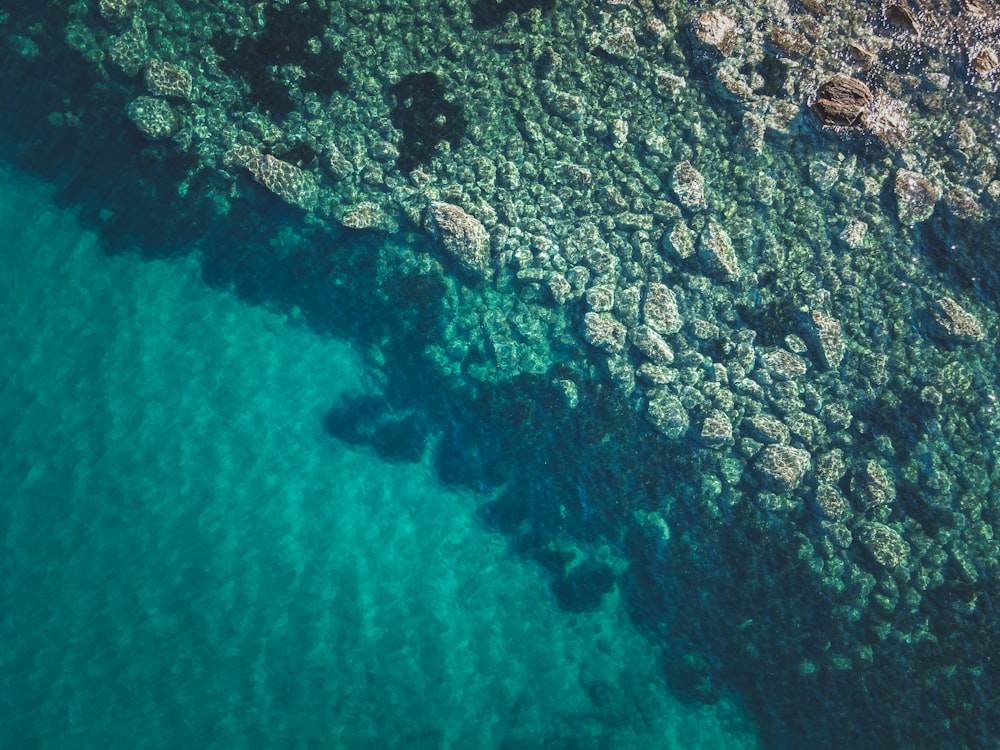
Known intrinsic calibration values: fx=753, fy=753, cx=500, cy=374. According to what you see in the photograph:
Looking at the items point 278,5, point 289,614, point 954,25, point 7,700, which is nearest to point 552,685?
point 289,614

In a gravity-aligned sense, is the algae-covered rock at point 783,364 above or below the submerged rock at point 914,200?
below

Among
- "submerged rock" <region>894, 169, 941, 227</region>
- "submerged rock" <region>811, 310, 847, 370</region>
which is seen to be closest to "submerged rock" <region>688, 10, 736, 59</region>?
"submerged rock" <region>894, 169, 941, 227</region>

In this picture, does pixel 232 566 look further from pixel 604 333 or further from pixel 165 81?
pixel 165 81

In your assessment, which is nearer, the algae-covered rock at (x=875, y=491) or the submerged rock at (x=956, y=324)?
the algae-covered rock at (x=875, y=491)

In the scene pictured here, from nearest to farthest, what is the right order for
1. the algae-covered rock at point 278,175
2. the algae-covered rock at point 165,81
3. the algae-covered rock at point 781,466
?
1. the algae-covered rock at point 781,466
2. the algae-covered rock at point 278,175
3. the algae-covered rock at point 165,81

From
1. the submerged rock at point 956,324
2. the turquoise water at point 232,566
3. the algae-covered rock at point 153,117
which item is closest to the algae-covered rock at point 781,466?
the turquoise water at point 232,566

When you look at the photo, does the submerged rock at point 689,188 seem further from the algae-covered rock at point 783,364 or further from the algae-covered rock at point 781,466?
the algae-covered rock at point 781,466

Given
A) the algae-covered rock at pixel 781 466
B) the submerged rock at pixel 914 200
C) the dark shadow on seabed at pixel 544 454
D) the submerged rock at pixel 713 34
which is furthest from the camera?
the submerged rock at pixel 713 34
